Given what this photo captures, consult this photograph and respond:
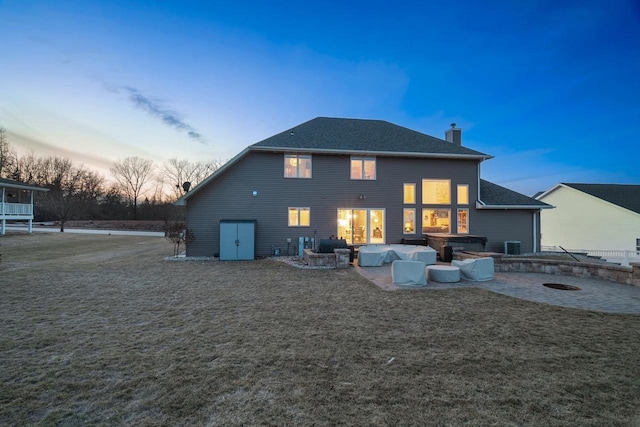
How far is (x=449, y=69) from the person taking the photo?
17969 mm

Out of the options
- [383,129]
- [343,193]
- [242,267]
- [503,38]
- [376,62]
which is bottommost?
[242,267]

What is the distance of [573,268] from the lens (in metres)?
8.76

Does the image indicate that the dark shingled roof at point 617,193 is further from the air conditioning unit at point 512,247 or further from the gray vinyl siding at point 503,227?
the air conditioning unit at point 512,247

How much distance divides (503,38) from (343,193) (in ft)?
45.1

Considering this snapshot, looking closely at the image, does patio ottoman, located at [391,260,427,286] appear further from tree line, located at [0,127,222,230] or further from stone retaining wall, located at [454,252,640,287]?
tree line, located at [0,127,222,230]

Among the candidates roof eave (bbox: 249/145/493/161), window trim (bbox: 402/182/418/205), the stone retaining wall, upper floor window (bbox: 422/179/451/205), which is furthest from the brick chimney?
the stone retaining wall

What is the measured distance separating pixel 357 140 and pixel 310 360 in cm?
1236

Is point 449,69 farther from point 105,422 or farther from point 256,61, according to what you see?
point 105,422

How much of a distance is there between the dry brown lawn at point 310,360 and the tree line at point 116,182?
35.8m

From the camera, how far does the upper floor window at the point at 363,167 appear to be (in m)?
13.7

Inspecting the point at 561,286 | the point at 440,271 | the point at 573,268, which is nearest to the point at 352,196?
the point at 440,271

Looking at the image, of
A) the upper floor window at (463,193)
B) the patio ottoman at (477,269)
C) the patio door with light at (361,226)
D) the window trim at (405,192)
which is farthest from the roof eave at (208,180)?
the upper floor window at (463,193)

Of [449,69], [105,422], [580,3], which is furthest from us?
[449,69]

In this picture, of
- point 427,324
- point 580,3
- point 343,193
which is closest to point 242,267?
point 343,193
